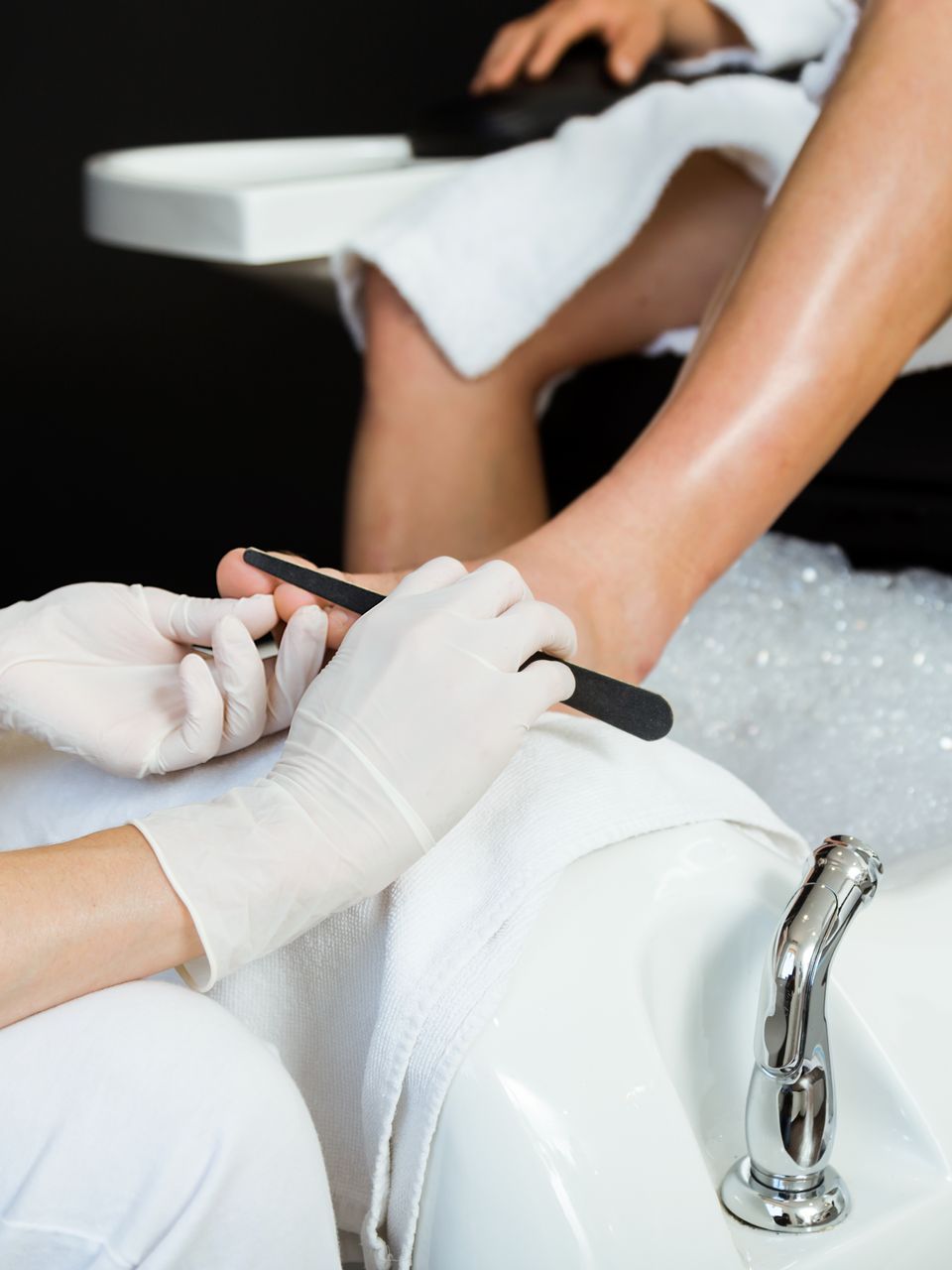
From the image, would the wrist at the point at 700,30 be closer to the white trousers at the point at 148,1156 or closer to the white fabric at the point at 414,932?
the white fabric at the point at 414,932

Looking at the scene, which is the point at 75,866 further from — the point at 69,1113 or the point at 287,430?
the point at 287,430

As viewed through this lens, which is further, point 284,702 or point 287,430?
point 287,430

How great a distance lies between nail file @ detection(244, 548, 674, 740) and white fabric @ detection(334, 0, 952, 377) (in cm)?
47

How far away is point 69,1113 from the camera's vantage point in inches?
20.2

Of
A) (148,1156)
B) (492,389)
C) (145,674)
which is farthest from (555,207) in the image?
(148,1156)

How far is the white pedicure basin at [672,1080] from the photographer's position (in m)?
0.51

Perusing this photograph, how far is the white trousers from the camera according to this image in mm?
509

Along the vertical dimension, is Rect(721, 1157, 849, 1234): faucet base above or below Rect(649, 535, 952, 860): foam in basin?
→ above

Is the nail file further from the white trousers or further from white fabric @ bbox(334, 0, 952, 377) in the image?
white fabric @ bbox(334, 0, 952, 377)

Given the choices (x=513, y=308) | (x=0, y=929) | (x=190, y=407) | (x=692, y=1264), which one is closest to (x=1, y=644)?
(x=0, y=929)

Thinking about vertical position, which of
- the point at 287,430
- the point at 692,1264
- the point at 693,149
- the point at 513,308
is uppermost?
the point at 693,149

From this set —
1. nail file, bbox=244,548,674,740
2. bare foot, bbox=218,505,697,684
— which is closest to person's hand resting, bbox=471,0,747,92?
bare foot, bbox=218,505,697,684

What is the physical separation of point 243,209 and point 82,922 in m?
0.80

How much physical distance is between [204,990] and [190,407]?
171cm
